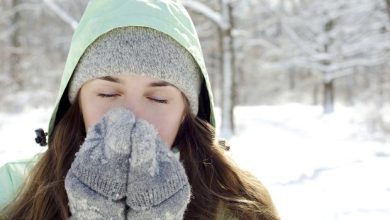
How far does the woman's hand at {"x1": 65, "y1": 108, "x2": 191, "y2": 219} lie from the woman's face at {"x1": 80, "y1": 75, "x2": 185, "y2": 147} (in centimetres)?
18

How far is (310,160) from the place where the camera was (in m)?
6.64

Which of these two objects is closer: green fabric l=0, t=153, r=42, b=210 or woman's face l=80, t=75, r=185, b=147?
woman's face l=80, t=75, r=185, b=147

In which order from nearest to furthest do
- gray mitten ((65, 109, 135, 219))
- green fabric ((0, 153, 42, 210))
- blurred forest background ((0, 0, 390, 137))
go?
gray mitten ((65, 109, 135, 219))
green fabric ((0, 153, 42, 210))
blurred forest background ((0, 0, 390, 137))

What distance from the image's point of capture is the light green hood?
1453mm

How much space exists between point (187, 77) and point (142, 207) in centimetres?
52

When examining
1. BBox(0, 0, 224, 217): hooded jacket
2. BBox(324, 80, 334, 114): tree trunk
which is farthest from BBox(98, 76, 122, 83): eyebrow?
BBox(324, 80, 334, 114): tree trunk

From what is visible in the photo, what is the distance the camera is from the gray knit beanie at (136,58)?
1416 mm

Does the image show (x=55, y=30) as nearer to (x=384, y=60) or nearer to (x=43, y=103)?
(x=43, y=103)

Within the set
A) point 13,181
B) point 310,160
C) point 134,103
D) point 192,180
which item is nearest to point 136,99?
point 134,103

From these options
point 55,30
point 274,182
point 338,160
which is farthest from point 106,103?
point 55,30

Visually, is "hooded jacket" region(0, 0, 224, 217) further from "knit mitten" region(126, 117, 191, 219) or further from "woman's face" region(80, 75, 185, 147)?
"knit mitten" region(126, 117, 191, 219)

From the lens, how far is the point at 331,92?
15781 millimetres

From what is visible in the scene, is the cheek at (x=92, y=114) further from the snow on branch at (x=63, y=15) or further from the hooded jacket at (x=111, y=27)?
the snow on branch at (x=63, y=15)

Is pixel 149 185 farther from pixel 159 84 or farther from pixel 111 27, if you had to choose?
pixel 111 27
